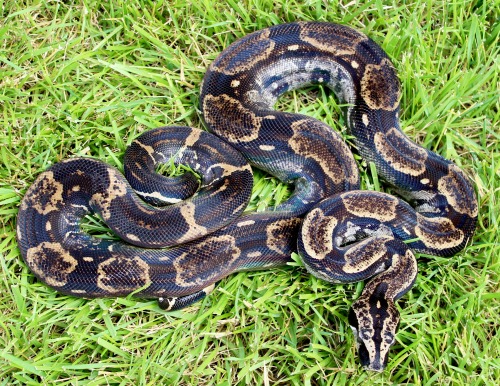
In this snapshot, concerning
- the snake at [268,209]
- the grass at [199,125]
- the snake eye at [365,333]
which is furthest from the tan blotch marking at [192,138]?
the snake eye at [365,333]

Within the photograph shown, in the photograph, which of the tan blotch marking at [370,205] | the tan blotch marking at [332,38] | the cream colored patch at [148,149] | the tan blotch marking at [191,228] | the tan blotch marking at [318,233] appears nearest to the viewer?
the tan blotch marking at [318,233]

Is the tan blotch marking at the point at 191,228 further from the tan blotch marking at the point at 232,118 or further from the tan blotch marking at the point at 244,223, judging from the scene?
the tan blotch marking at the point at 232,118

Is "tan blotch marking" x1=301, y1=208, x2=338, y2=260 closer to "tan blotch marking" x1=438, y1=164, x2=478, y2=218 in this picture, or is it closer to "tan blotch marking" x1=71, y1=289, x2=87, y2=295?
"tan blotch marking" x1=438, y1=164, x2=478, y2=218

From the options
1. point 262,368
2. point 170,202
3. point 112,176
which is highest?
point 112,176

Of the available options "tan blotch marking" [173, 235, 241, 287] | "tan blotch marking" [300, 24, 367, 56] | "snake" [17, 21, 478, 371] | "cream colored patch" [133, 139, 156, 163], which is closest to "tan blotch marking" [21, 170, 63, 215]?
"snake" [17, 21, 478, 371]

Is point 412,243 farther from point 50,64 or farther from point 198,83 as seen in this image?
point 50,64

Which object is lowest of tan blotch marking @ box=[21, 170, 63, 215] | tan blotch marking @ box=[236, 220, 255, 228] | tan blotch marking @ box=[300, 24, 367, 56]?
tan blotch marking @ box=[236, 220, 255, 228]

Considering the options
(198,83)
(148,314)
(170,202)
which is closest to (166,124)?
(198,83)
